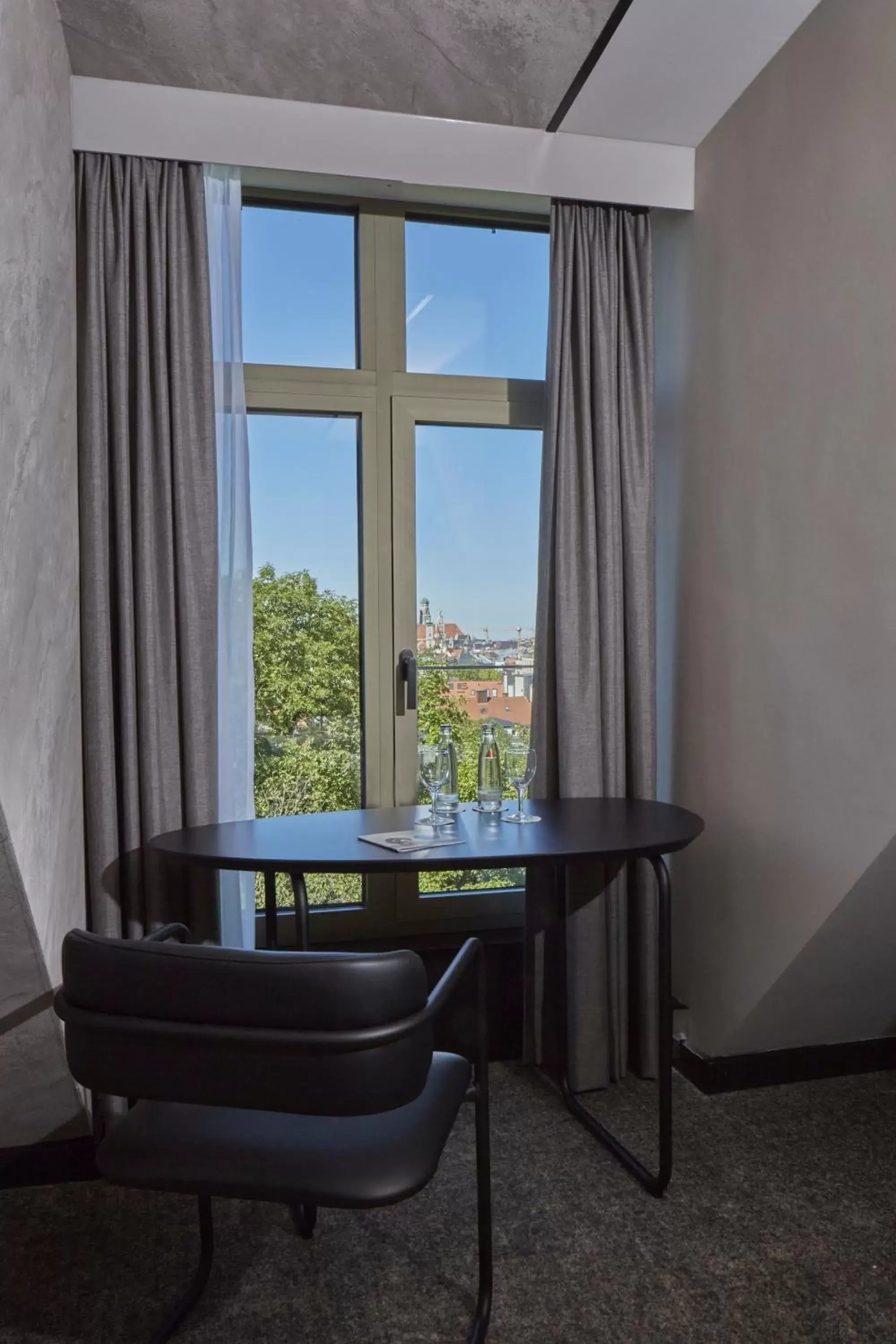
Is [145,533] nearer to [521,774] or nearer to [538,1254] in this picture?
[521,774]

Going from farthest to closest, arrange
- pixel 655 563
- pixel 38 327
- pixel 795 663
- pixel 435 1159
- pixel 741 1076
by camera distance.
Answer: pixel 655 563
pixel 741 1076
pixel 795 663
pixel 38 327
pixel 435 1159

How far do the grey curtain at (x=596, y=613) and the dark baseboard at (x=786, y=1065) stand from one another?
0.55 ft

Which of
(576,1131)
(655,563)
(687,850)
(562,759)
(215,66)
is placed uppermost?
(215,66)

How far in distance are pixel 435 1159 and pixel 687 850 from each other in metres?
1.49

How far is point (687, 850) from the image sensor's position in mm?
2762

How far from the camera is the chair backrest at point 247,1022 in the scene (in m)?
1.27

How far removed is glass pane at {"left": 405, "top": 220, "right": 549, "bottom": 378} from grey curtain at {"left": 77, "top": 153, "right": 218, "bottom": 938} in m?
0.68

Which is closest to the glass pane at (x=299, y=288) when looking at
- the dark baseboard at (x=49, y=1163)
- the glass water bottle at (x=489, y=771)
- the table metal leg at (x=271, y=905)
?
the glass water bottle at (x=489, y=771)

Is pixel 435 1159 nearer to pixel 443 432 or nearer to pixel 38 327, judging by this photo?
pixel 38 327

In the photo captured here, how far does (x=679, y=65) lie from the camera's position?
7.58 ft

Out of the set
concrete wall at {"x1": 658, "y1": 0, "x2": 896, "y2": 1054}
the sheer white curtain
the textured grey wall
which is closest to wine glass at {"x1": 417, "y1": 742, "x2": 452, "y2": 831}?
the sheer white curtain

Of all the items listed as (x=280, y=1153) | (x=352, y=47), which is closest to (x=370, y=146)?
(x=352, y=47)

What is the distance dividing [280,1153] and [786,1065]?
1.69 meters

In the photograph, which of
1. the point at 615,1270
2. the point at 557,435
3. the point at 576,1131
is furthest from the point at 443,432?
the point at 615,1270
